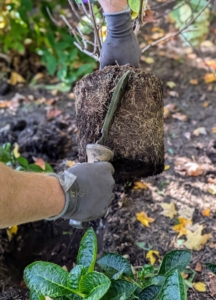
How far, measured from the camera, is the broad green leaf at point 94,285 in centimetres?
126

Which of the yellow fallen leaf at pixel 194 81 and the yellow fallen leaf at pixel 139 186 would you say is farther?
the yellow fallen leaf at pixel 194 81

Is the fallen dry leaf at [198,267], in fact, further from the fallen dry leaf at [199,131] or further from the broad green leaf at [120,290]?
the fallen dry leaf at [199,131]

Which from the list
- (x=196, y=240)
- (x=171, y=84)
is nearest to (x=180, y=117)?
(x=171, y=84)

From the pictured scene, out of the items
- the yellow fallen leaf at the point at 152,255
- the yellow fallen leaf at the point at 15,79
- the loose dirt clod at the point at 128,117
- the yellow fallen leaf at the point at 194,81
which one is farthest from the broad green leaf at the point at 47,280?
the yellow fallen leaf at the point at 15,79

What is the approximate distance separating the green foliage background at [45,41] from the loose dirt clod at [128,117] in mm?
1588

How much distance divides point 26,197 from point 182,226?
1081 millimetres

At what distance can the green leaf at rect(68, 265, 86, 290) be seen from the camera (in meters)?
1.35

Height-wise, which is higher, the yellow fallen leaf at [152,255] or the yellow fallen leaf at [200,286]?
the yellow fallen leaf at [152,255]

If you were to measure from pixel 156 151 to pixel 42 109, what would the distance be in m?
1.73

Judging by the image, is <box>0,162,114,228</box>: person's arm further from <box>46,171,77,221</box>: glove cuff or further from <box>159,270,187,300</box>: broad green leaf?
<box>159,270,187,300</box>: broad green leaf

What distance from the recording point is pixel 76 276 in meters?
1.35

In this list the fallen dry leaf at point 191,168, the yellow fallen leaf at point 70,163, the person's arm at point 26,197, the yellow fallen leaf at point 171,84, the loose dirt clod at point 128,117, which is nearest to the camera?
the person's arm at point 26,197

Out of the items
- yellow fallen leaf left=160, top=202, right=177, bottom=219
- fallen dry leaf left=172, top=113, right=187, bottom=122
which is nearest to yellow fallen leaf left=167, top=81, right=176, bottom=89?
fallen dry leaf left=172, top=113, right=187, bottom=122

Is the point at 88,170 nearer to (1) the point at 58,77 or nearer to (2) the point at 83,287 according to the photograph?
(2) the point at 83,287
